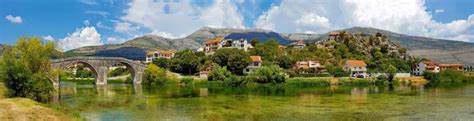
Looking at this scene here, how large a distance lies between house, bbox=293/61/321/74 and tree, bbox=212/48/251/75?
441 inches

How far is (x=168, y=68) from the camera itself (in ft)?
340

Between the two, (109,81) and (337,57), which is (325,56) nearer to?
(337,57)

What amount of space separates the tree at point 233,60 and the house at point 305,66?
36.7ft

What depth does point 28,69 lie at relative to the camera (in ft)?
136

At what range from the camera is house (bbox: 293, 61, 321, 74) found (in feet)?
322

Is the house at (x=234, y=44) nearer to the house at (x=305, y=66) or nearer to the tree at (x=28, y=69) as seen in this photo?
the house at (x=305, y=66)

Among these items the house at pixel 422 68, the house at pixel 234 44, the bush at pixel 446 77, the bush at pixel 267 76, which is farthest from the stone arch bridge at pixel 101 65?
the house at pixel 422 68

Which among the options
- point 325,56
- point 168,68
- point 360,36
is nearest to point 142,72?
point 168,68

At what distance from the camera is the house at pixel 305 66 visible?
9800 cm

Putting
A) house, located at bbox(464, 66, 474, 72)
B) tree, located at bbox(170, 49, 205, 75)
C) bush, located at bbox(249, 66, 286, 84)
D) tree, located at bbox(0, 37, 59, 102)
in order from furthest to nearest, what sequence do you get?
1. house, located at bbox(464, 66, 474, 72)
2. tree, located at bbox(170, 49, 205, 75)
3. bush, located at bbox(249, 66, 286, 84)
4. tree, located at bbox(0, 37, 59, 102)

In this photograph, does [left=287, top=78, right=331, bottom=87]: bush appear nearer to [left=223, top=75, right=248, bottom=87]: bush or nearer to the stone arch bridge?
[left=223, top=75, right=248, bottom=87]: bush

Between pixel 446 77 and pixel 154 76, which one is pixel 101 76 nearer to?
pixel 154 76

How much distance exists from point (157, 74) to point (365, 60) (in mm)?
51614

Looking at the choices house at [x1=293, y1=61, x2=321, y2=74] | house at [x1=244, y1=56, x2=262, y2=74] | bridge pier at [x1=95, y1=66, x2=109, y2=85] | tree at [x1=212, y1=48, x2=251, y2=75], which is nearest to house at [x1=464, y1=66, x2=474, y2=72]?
house at [x1=293, y1=61, x2=321, y2=74]
